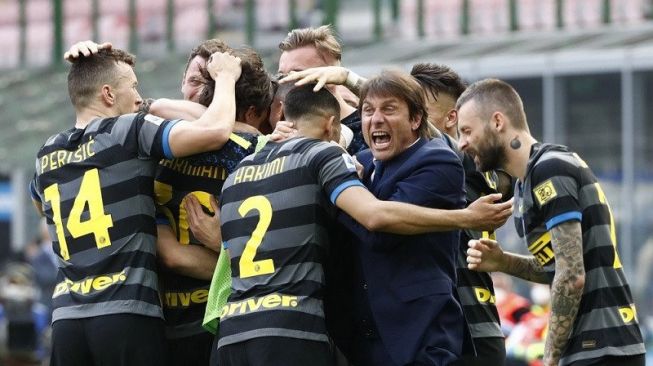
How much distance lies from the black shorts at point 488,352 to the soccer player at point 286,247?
1.05 m

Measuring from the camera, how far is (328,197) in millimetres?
6113

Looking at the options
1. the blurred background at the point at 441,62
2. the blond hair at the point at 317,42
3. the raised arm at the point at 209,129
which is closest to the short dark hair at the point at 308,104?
the raised arm at the point at 209,129

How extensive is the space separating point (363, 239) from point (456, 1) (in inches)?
651

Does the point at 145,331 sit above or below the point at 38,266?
above

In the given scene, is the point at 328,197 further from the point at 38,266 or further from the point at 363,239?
the point at 38,266

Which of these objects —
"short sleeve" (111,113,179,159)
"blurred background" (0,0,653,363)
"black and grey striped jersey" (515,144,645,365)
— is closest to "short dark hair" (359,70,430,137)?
"black and grey striped jersey" (515,144,645,365)

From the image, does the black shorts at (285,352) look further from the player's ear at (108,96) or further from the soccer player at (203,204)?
the player's ear at (108,96)

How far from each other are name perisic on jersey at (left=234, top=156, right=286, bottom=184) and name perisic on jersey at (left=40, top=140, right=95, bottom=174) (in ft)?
2.60

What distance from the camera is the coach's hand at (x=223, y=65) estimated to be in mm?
6797

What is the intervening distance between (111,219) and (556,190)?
6.19 ft

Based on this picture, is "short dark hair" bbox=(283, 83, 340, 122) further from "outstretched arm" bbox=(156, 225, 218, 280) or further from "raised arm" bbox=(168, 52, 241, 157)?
"outstretched arm" bbox=(156, 225, 218, 280)

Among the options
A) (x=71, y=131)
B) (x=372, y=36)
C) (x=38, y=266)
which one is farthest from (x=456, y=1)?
(x=71, y=131)

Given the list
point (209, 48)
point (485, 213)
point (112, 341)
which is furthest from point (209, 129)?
point (485, 213)

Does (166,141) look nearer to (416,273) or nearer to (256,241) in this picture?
(256,241)
